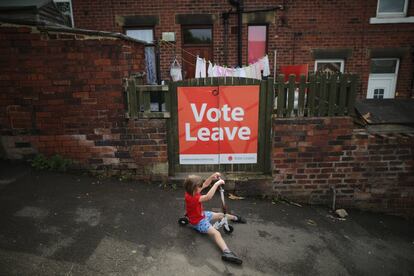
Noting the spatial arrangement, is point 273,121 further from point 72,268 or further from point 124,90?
point 72,268

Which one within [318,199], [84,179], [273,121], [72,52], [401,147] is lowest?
[318,199]

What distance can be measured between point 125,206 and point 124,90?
68.2 inches

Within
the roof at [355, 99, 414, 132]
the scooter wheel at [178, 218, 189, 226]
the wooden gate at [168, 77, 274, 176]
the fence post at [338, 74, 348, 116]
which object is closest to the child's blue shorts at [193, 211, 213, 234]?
the scooter wheel at [178, 218, 189, 226]

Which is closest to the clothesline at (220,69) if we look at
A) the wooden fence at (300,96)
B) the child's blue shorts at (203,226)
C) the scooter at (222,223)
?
the wooden fence at (300,96)

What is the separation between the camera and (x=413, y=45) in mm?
9141

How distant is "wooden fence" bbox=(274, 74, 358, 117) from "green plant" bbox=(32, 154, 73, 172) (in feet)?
11.4

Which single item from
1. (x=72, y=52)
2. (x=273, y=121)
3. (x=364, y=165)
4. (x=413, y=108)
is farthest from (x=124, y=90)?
(x=413, y=108)

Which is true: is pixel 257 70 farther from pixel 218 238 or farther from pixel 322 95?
pixel 218 238

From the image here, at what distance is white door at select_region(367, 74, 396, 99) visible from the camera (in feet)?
31.3

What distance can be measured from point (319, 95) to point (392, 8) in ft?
24.9

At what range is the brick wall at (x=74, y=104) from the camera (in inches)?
157

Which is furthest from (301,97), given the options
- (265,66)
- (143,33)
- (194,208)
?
(143,33)

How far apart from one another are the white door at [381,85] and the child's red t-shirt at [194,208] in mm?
9002

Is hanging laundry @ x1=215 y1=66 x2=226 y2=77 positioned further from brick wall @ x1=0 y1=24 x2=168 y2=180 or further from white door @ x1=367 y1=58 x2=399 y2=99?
white door @ x1=367 y1=58 x2=399 y2=99
